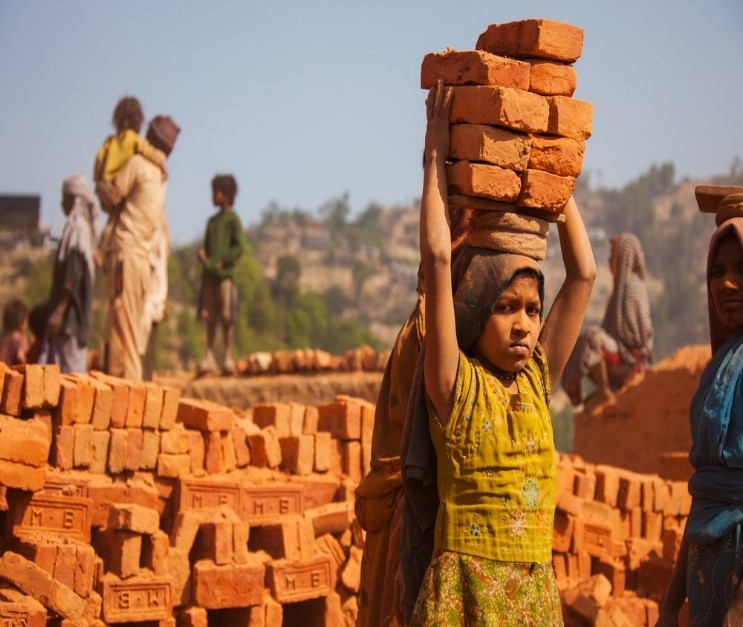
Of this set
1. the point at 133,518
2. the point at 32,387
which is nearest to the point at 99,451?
the point at 32,387

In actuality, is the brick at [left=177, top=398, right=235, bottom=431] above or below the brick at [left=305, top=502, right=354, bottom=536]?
above

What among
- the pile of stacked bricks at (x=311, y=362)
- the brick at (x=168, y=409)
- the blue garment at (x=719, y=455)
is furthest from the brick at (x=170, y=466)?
the pile of stacked bricks at (x=311, y=362)

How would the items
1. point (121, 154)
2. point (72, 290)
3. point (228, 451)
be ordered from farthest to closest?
point (121, 154) < point (72, 290) < point (228, 451)

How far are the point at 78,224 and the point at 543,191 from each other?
822 cm

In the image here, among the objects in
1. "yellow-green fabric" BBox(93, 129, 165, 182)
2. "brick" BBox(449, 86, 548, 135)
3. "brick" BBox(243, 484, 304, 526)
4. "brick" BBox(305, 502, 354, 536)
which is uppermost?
"yellow-green fabric" BBox(93, 129, 165, 182)

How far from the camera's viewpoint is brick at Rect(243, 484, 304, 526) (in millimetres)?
7289

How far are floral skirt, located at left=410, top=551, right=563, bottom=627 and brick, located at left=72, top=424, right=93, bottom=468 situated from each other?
3.67 meters

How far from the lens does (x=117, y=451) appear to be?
7.43 meters

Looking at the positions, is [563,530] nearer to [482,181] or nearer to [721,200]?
[721,200]

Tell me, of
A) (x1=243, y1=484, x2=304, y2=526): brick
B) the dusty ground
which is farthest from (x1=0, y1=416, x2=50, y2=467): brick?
the dusty ground

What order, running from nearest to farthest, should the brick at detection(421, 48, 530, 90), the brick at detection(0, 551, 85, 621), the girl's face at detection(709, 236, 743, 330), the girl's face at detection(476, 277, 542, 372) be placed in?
1. the girl's face at detection(476, 277, 542, 372)
2. the brick at detection(421, 48, 530, 90)
3. the girl's face at detection(709, 236, 743, 330)
4. the brick at detection(0, 551, 85, 621)

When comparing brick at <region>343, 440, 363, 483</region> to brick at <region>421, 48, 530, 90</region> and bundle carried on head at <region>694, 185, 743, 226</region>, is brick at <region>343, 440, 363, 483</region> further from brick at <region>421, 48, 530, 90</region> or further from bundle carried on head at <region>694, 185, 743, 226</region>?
brick at <region>421, 48, 530, 90</region>

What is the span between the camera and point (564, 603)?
22.8ft

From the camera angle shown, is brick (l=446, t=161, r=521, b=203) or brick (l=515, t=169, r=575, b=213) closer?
brick (l=446, t=161, r=521, b=203)
